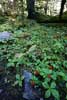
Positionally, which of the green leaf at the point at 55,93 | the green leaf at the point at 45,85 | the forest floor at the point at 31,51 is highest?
the forest floor at the point at 31,51

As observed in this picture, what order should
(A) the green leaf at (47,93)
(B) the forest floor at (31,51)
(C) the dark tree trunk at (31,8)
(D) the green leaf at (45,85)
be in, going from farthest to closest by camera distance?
(C) the dark tree trunk at (31,8), (B) the forest floor at (31,51), (D) the green leaf at (45,85), (A) the green leaf at (47,93)

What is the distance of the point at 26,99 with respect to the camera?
3.35 meters

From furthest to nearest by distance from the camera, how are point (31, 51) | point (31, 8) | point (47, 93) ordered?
1. point (31, 8)
2. point (31, 51)
3. point (47, 93)

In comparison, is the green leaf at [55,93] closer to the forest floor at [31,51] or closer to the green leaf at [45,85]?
the green leaf at [45,85]

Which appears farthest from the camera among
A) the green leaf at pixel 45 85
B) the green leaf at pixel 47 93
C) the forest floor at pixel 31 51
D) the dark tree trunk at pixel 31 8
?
the dark tree trunk at pixel 31 8

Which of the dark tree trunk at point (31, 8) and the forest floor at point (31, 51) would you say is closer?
the forest floor at point (31, 51)

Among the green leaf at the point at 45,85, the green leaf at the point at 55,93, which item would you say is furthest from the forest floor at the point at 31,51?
the green leaf at the point at 55,93

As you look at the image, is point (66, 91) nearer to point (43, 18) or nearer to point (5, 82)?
point (5, 82)

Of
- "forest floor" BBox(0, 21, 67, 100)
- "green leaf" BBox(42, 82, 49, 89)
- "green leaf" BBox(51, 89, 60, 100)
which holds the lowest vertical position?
"green leaf" BBox(51, 89, 60, 100)

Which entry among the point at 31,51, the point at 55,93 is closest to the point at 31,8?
the point at 31,51

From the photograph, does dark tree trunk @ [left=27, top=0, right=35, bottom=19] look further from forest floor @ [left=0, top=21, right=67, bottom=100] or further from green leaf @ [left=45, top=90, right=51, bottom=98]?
green leaf @ [left=45, top=90, right=51, bottom=98]

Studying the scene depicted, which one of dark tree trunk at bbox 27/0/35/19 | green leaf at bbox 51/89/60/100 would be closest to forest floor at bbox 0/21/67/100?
green leaf at bbox 51/89/60/100

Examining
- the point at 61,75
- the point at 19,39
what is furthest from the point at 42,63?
the point at 19,39

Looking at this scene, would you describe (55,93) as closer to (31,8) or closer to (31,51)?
(31,51)
